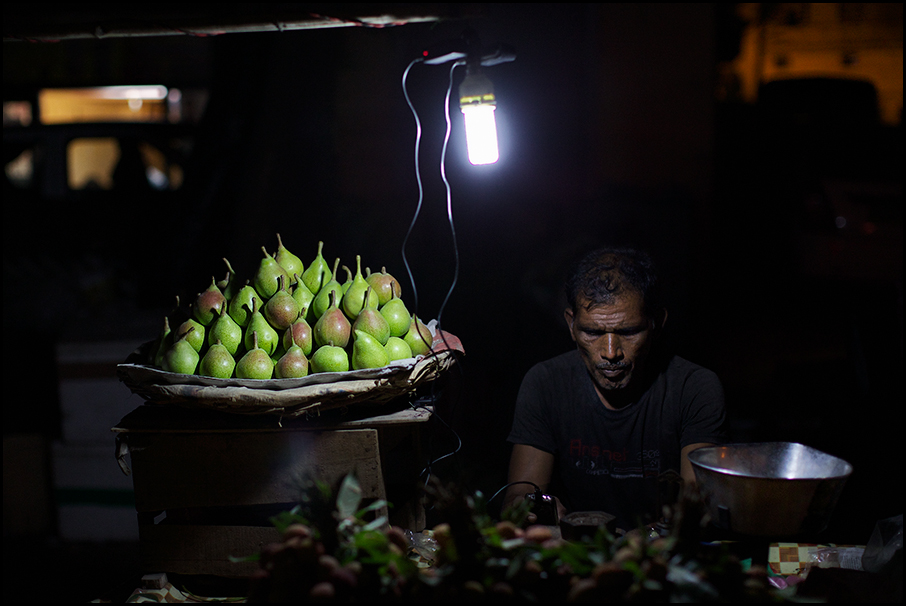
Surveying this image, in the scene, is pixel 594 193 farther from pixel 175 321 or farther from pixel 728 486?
pixel 728 486

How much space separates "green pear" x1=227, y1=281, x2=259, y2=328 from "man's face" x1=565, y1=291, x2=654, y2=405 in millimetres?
1131

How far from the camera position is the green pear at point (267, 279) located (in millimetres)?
2072

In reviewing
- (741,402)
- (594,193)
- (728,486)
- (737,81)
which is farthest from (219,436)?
(737,81)

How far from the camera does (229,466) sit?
5.97 ft

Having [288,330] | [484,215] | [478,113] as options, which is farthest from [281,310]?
[484,215]

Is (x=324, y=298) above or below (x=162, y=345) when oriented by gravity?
above

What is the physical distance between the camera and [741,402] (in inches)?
215

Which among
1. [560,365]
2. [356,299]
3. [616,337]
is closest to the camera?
[356,299]

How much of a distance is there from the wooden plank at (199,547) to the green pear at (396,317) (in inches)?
26.2

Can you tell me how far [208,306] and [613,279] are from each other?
1.37 m

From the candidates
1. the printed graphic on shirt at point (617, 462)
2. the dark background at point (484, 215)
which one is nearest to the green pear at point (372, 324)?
the printed graphic on shirt at point (617, 462)

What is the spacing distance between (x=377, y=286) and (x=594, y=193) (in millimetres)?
3565

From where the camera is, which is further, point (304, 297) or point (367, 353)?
point (304, 297)

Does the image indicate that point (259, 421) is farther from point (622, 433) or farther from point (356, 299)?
point (622, 433)
